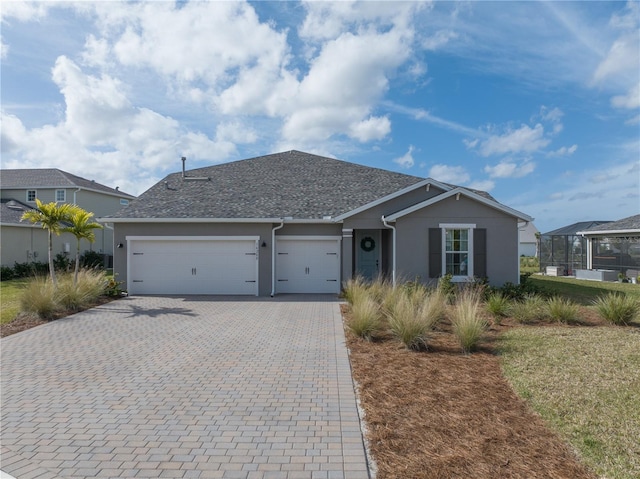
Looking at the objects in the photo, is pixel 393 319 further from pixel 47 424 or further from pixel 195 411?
pixel 47 424

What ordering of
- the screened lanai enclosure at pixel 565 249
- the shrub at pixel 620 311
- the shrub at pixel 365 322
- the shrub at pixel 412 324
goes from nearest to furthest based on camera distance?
1. the shrub at pixel 412 324
2. the shrub at pixel 365 322
3. the shrub at pixel 620 311
4. the screened lanai enclosure at pixel 565 249

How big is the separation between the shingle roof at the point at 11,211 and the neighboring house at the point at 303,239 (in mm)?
10851

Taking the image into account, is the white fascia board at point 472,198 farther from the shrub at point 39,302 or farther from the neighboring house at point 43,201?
the neighboring house at point 43,201

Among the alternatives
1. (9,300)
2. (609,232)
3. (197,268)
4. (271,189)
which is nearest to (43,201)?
(9,300)

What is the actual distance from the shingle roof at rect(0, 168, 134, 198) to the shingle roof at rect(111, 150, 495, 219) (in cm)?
1504

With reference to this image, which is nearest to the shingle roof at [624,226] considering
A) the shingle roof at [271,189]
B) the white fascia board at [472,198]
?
the white fascia board at [472,198]

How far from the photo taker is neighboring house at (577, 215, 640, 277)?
71.9 ft

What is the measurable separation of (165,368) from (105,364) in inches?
47.3

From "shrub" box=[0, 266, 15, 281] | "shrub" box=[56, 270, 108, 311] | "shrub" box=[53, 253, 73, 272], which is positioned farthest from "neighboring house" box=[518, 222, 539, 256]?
"shrub" box=[0, 266, 15, 281]

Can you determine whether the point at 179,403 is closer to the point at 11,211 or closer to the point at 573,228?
the point at 11,211

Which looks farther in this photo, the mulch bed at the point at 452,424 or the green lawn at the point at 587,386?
the green lawn at the point at 587,386

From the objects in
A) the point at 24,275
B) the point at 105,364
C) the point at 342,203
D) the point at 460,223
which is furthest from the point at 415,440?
the point at 24,275

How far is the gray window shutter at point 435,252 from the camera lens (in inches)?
566

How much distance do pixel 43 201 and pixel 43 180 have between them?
209 cm
